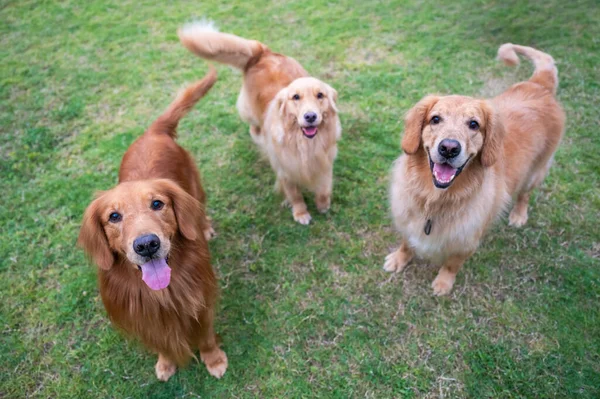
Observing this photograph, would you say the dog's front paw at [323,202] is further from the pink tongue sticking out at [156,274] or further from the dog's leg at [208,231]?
the pink tongue sticking out at [156,274]

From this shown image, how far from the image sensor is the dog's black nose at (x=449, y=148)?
2.19 meters

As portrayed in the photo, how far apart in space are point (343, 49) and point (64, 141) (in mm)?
3921

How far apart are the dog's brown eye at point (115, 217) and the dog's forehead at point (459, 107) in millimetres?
1965

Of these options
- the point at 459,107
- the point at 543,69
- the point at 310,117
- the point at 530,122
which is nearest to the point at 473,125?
the point at 459,107

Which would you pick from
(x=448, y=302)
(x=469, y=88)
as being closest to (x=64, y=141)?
(x=448, y=302)

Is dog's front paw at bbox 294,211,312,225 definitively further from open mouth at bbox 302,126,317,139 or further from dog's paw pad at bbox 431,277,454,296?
dog's paw pad at bbox 431,277,454,296

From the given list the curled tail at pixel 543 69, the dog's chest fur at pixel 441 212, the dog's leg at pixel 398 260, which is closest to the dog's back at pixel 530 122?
the curled tail at pixel 543 69

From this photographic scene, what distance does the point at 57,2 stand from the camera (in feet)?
23.1

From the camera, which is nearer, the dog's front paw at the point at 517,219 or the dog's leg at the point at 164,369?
the dog's leg at the point at 164,369

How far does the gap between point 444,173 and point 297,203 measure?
1708 millimetres

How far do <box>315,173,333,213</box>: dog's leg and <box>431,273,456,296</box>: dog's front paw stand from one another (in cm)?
124

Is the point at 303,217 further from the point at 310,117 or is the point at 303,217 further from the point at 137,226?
the point at 137,226

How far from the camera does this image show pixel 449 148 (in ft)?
7.22

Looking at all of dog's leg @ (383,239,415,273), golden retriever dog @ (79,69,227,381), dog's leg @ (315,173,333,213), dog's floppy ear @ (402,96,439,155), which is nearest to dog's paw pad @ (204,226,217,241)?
golden retriever dog @ (79,69,227,381)
